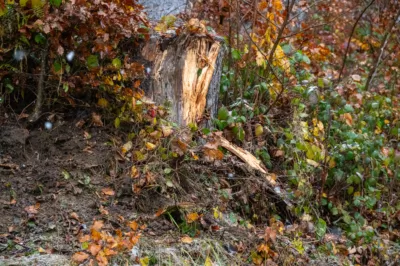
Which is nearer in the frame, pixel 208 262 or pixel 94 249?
pixel 94 249

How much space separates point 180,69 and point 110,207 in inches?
55.0

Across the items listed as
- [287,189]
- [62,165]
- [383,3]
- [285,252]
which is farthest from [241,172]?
[383,3]

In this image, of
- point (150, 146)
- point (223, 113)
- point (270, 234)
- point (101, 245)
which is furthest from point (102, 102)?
point (270, 234)

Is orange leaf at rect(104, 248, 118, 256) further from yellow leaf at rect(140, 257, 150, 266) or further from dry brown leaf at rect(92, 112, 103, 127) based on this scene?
dry brown leaf at rect(92, 112, 103, 127)

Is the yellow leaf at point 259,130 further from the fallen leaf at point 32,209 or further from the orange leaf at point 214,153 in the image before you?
the fallen leaf at point 32,209

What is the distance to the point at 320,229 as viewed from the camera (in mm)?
4809

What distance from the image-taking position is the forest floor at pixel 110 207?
12.4 feet

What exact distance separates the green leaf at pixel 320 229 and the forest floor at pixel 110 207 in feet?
0.23

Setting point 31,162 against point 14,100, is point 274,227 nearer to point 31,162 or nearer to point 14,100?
point 31,162

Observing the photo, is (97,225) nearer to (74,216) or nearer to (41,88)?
(74,216)

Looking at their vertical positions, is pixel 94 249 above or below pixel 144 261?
above

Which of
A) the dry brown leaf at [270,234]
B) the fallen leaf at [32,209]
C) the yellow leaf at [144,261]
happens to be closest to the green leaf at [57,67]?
the fallen leaf at [32,209]

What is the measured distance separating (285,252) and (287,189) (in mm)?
827

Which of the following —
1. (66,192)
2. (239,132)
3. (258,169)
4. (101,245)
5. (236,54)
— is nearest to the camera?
(101,245)
